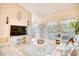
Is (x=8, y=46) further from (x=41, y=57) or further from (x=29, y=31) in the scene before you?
(x=41, y=57)

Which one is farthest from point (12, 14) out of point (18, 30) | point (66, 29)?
point (66, 29)

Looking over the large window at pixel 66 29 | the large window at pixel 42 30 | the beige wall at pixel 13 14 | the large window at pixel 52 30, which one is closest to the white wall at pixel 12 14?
the beige wall at pixel 13 14

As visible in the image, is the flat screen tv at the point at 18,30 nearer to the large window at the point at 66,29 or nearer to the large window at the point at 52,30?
the large window at the point at 52,30

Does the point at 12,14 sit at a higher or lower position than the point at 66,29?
higher

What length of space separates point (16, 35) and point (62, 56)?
78cm

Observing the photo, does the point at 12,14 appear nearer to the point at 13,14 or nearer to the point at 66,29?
the point at 13,14

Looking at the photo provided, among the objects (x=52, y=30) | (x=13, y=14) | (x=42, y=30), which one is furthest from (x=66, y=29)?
(x=13, y=14)

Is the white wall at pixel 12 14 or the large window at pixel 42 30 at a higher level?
the white wall at pixel 12 14

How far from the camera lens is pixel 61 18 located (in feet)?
5.93

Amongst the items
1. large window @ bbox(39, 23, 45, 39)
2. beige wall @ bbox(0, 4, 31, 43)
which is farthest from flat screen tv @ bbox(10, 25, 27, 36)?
large window @ bbox(39, 23, 45, 39)

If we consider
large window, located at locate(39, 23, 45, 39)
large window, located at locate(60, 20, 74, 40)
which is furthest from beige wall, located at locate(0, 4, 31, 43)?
large window, located at locate(60, 20, 74, 40)

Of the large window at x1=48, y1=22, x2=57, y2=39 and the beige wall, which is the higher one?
the beige wall

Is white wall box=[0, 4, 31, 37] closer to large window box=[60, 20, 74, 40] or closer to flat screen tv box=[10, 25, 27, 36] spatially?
flat screen tv box=[10, 25, 27, 36]

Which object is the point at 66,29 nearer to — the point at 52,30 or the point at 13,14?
the point at 52,30
